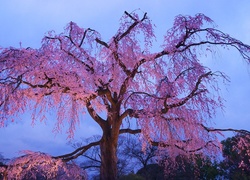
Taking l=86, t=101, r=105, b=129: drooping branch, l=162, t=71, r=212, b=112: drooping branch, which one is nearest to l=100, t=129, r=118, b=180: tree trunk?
l=86, t=101, r=105, b=129: drooping branch

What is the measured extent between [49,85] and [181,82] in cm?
297

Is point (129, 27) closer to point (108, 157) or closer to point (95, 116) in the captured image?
point (95, 116)

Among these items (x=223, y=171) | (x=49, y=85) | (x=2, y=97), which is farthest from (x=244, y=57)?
(x=223, y=171)

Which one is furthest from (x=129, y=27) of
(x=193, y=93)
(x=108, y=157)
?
(x=108, y=157)

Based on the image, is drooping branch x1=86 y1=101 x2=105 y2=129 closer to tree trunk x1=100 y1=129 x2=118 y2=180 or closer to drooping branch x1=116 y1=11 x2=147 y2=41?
tree trunk x1=100 y1=129 x2=118 y2=180

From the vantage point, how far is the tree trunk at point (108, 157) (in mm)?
8914

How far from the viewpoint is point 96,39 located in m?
8.80

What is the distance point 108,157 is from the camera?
8969mm

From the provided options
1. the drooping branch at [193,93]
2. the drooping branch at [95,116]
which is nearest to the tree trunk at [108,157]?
the drooping branch at [95,116]

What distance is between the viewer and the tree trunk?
8914mm

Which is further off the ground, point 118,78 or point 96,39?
point 96,39

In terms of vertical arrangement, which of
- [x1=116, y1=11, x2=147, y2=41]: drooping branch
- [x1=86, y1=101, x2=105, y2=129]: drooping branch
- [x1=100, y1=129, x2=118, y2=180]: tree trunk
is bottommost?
[x1=100, y1=129, x2=118, y2=180]: tree trunk

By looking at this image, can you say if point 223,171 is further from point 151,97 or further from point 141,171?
point 151,97

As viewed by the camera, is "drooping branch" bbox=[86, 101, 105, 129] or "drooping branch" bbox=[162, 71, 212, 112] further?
"drooping branch" bbox=[86, 101, 105, 129]
